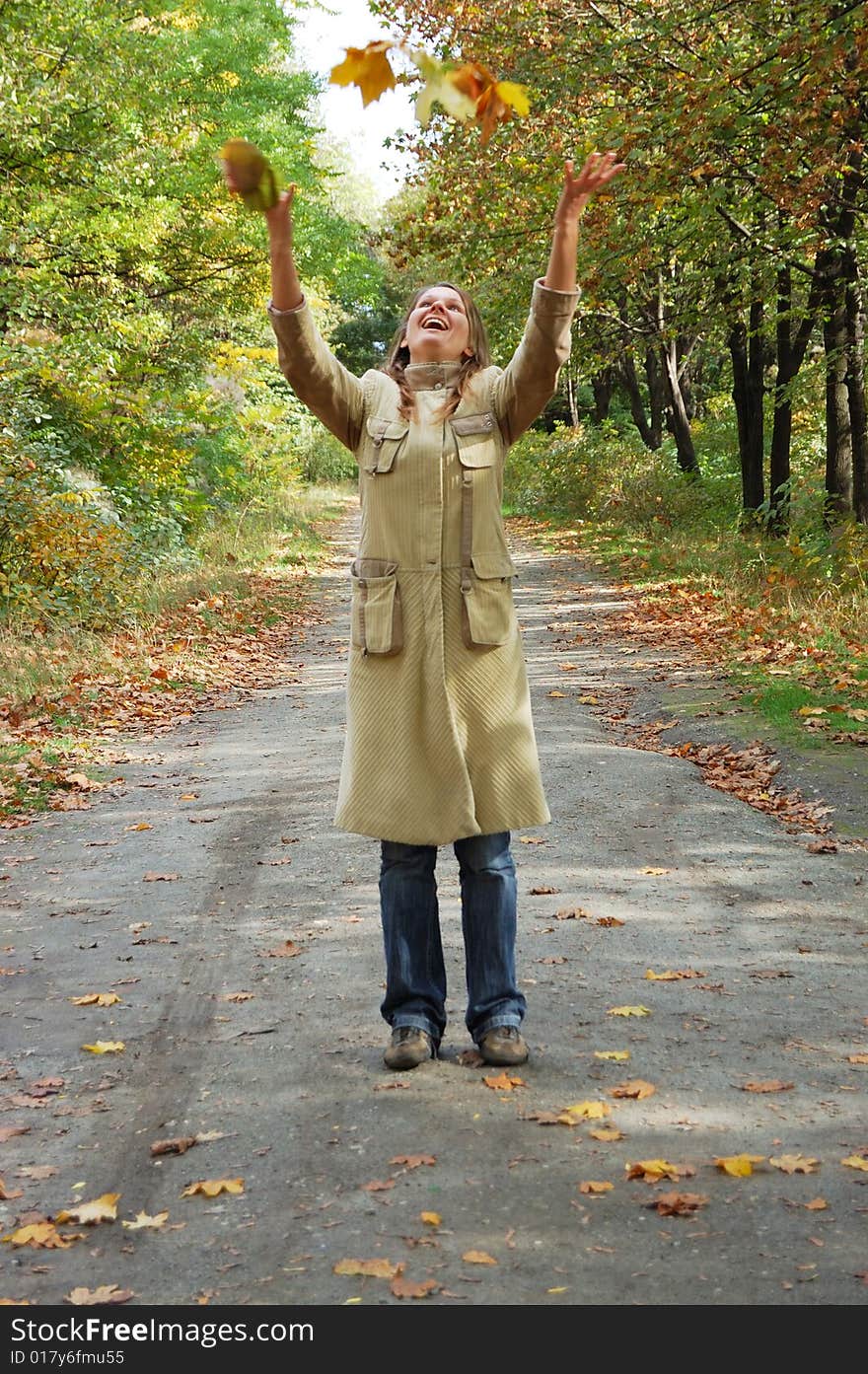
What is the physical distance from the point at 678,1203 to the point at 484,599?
1.73 meters

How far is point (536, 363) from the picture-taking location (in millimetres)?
3822

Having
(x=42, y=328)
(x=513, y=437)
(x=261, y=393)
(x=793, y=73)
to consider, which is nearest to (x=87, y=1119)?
(x=513, y=437)

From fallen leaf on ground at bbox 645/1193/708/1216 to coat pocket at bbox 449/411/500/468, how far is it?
2.05 m

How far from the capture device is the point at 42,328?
16.7 meters

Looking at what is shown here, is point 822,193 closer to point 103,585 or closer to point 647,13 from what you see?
point 647,13

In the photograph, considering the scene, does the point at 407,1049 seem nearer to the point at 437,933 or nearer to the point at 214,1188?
the point at 437,933

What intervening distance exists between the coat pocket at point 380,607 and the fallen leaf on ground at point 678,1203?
65.9 inches

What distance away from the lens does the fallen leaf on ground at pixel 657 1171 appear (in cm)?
338

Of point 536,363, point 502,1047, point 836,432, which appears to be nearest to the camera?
point 536,363

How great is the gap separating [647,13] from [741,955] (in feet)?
35.4

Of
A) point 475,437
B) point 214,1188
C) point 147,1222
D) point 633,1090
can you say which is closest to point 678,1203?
point 633,1090

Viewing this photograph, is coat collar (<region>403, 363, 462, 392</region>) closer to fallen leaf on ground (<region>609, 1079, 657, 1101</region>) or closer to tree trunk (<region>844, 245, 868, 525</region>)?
fallen leaf on ground (<region>609, 1079, 657, 1101</region>)

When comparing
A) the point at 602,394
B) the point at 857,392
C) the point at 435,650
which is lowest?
the point at 435,650

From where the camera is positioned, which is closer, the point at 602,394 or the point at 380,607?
the point at 380,607
